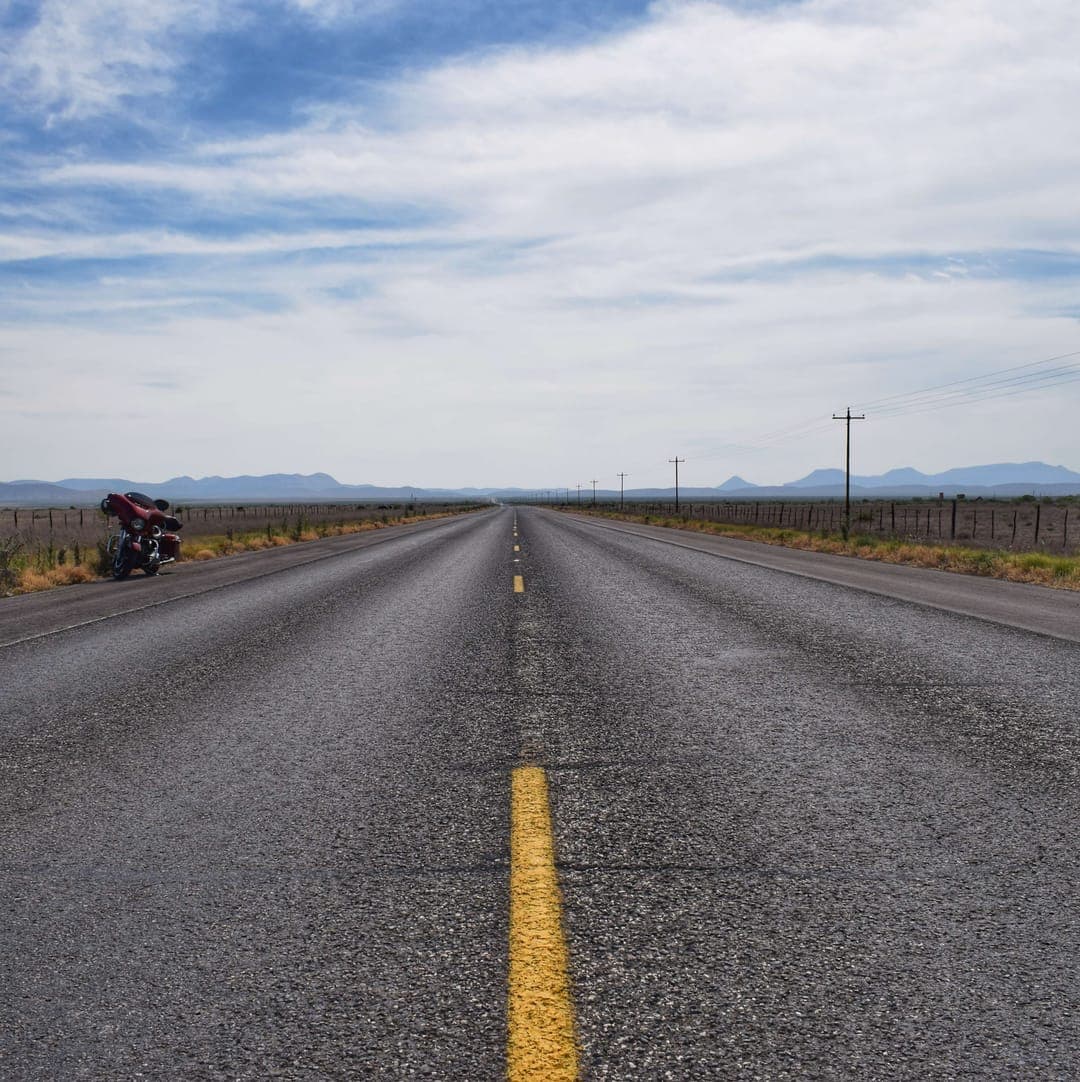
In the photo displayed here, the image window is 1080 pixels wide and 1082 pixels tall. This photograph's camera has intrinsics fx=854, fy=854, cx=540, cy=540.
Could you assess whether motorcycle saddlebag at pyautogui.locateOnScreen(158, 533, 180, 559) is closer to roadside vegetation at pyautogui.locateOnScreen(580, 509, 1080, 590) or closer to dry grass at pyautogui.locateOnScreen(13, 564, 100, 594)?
dry grass at pyautogui.locateOnScreen(13, 564, 100, 594)

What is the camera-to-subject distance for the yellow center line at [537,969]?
1955mm

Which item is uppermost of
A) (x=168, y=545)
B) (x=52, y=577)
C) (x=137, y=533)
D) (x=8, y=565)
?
(x=137, y=533)

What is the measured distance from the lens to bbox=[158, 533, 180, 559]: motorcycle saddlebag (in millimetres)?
→ 16875

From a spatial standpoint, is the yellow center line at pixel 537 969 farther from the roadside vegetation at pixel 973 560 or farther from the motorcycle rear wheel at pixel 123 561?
the motorcycle rear wheel at pixel 123 561

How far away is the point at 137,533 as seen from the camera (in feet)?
53.1

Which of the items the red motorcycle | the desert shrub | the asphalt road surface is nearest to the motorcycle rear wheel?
the red motorcycle

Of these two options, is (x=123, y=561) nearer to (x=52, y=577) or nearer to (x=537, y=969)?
(x=52, y=577)

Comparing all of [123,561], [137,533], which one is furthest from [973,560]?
[123,561]

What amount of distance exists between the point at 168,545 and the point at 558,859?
1592cm

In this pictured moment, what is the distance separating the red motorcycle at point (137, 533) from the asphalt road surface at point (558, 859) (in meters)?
9.33

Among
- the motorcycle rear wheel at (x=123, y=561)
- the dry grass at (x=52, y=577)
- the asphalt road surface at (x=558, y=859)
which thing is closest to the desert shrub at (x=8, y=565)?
the dry grass at (x=52, y=577)

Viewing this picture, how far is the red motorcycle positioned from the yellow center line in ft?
47.7

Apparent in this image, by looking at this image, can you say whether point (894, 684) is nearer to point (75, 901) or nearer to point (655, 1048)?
point (655, 1048)

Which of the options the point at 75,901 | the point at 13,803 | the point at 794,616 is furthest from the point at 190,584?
the point at 75,901
